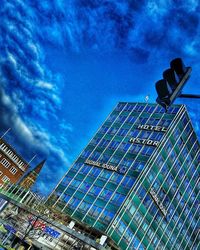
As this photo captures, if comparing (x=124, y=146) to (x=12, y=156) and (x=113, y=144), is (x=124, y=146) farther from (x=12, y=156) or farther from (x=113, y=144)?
(x=12, y=156)

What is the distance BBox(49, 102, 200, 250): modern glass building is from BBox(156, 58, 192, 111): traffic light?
44.7m

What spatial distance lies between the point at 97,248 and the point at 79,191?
14.8 m

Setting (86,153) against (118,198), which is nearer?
(118,198)

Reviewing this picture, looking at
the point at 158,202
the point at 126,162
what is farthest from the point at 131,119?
the point at 158,202

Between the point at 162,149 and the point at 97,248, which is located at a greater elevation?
the point at 162,149

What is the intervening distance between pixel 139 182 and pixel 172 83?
48.1m

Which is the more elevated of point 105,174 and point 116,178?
point 105,174

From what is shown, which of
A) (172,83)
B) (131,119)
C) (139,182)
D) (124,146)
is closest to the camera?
(172,83)

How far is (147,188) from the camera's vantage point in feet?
172

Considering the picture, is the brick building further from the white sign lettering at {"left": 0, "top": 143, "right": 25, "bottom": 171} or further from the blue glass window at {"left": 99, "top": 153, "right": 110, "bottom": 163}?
the blue glass window at {"left": 99, "top": 153, "right": 110, "bottom": 163}

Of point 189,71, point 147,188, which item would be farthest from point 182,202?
point 189,71

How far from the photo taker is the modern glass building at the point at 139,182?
48.8 metres

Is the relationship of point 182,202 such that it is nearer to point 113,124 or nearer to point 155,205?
point 155,205

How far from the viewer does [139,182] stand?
50.6 meters
